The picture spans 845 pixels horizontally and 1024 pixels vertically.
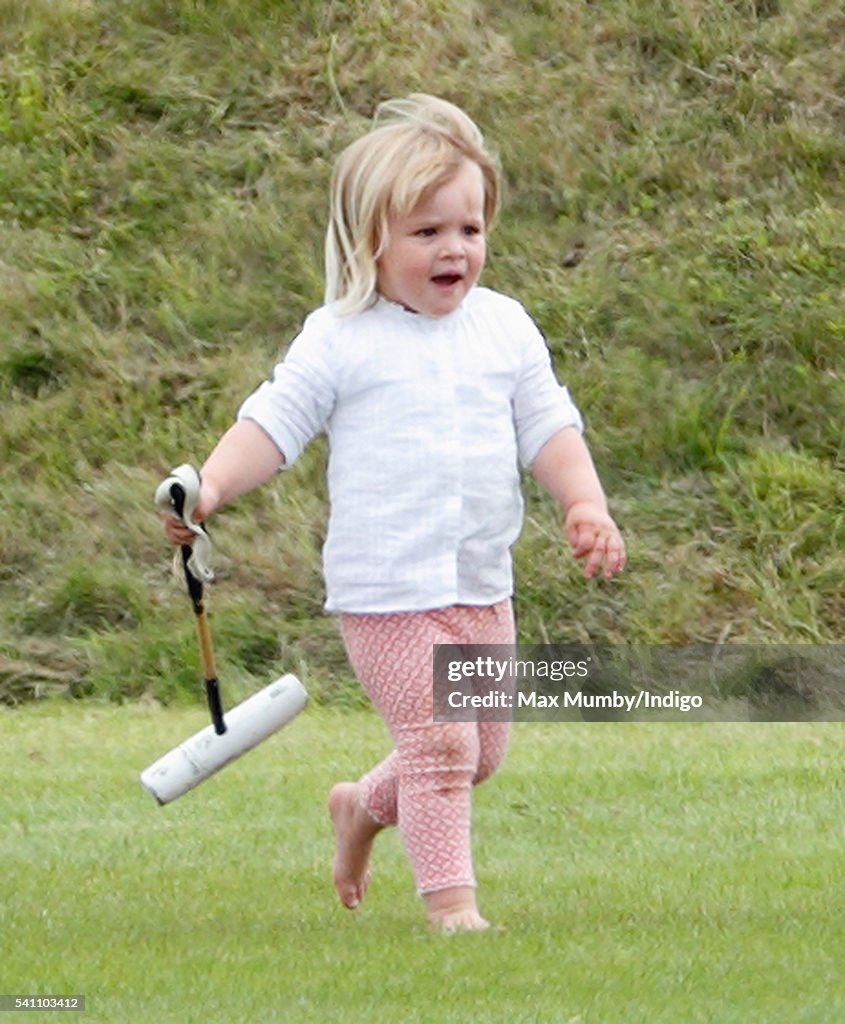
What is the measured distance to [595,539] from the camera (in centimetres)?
547

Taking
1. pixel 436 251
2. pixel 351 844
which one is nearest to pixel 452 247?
pixel 436 251

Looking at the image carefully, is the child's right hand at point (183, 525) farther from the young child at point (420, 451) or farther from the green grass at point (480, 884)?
the green grass at point (480, 884)

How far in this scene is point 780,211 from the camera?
42.8 feet

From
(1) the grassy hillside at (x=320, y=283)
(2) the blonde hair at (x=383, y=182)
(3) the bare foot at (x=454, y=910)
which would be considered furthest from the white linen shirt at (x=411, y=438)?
(1) the grassy hillside at (x=320, y=283)

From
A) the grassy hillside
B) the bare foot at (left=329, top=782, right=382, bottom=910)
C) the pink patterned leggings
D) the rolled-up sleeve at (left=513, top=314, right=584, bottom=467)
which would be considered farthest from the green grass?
the grassy hillside

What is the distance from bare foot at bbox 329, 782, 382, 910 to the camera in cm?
578

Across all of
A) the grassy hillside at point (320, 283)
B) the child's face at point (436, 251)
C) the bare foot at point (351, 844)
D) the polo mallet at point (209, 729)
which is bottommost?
the grassy hillside at point (320, 283)

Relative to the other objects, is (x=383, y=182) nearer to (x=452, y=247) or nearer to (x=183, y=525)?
(x=452, y=247)

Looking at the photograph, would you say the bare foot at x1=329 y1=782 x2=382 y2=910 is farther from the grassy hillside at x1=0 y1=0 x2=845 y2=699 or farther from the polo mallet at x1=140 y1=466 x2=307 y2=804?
the grassy hillside at x1=0 y1=0 x2=845 y2=699

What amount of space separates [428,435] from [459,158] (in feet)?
2.06

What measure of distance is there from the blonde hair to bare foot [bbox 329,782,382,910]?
1090 millimetres

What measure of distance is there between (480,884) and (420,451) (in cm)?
128

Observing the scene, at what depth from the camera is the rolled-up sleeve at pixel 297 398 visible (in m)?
5.59

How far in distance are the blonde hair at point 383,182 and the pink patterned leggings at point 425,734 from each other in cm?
71
